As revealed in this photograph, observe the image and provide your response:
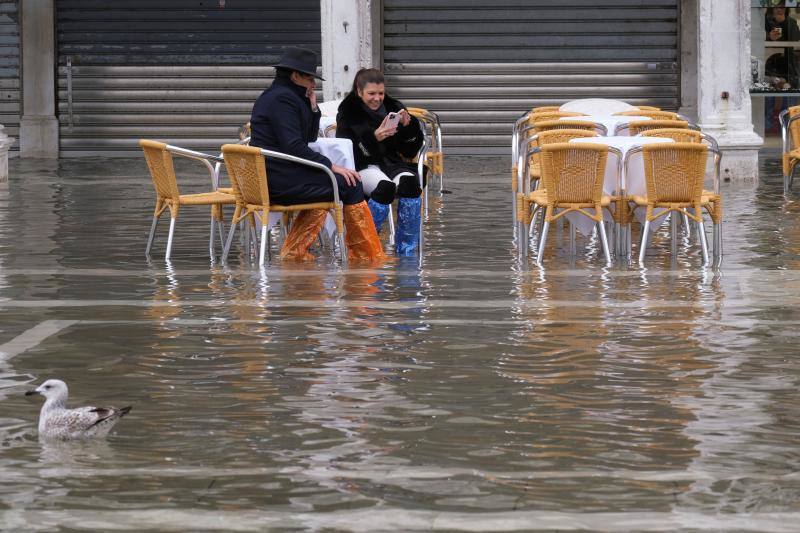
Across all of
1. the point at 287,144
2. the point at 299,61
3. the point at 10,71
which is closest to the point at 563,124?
the point at 299,61

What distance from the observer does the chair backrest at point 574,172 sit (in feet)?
35.3

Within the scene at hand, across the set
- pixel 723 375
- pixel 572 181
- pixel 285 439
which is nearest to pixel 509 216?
pixel 572 181

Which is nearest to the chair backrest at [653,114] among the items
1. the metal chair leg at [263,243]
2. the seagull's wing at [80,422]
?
the metal chair leg at [263,243]

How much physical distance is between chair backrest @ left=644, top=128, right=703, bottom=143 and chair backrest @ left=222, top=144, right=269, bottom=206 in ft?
10.1

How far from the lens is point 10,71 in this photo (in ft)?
79.2

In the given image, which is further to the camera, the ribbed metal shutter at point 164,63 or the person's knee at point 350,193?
the ribbed metal shutter at point 164,63

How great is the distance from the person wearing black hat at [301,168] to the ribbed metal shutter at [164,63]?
12374 millimetres

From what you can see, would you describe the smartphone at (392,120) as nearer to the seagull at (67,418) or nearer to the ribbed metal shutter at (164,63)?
the seagull at (67,418)

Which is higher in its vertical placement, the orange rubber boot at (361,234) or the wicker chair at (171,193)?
the wicker chair at (171,193)

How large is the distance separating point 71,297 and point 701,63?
10537 millimetres

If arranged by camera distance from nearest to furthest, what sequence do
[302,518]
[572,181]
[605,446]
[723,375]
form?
1. [302,518]
2. [605,446]
3. [723,375]
4. [572,181]

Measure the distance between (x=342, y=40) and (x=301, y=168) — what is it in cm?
A: 906

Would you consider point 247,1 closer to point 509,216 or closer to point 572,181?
point 509,216

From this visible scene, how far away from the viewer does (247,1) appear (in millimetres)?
23609
